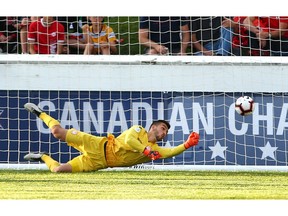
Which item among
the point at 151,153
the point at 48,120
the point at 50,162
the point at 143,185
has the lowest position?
the point at 143,185

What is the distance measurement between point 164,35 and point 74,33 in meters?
1.23

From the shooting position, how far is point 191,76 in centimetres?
1452

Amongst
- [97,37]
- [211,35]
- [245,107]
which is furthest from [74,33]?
[245,107]

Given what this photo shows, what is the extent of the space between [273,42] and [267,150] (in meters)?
1.57

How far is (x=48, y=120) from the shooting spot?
13.0 metres

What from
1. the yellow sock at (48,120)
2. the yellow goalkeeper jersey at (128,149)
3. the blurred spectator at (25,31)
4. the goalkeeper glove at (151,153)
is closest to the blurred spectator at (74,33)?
the blurred spectator at (25,31)

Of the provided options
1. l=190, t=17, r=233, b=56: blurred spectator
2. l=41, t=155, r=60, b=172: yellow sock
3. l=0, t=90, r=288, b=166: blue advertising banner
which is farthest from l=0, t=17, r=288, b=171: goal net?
l=41, t=155, r=60, b=172: yellow sock

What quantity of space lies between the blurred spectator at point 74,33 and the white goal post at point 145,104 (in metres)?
0.65

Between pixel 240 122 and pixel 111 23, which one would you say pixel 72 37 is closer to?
pixel 111 23

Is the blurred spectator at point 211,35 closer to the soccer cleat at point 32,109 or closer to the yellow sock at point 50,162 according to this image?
the soccer cleat at point 32,109

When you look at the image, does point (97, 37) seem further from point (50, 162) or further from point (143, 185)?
point (143, 185)

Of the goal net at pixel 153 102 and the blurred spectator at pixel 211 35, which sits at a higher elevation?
the blurred spectator at pixel 211 35

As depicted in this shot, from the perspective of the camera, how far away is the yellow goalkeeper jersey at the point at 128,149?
40.9ft

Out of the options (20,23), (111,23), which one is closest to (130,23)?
(111,23)
